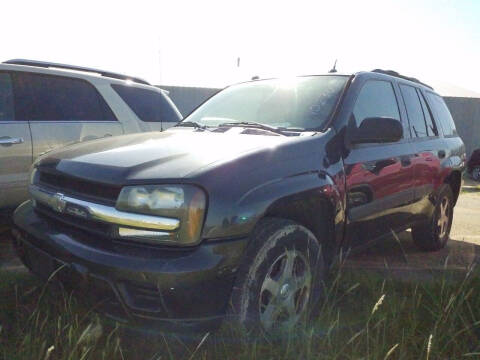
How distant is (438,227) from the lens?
418 centimetres

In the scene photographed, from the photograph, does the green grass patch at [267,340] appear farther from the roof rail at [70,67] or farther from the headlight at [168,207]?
the roof rail at [70,67]

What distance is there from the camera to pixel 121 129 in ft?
15.2

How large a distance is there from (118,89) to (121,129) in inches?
21.8

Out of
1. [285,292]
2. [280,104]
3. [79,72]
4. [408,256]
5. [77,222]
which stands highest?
[79,72]

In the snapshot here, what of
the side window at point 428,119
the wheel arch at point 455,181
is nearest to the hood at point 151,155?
the side window at point 428,119

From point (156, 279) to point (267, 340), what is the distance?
696mm

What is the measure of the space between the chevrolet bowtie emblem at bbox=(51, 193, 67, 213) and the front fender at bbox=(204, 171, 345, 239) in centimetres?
A: 83

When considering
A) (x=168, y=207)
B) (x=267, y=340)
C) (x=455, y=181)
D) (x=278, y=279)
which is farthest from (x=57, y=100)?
(x=455, y=181)

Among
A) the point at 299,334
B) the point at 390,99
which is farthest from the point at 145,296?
the point at 390,99

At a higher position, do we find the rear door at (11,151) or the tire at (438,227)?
the rear door at (11,151)

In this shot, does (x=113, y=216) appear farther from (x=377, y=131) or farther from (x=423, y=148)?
(x=423, y=148)

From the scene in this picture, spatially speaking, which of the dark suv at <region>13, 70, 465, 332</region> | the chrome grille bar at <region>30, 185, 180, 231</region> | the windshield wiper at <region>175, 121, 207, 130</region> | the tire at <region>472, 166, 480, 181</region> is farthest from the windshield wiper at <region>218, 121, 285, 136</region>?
the tire at <region>472, 166, 480, 181</region>

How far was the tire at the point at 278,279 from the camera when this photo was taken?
6.21ft

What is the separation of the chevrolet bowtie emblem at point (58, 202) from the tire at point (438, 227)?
11.2 ft
